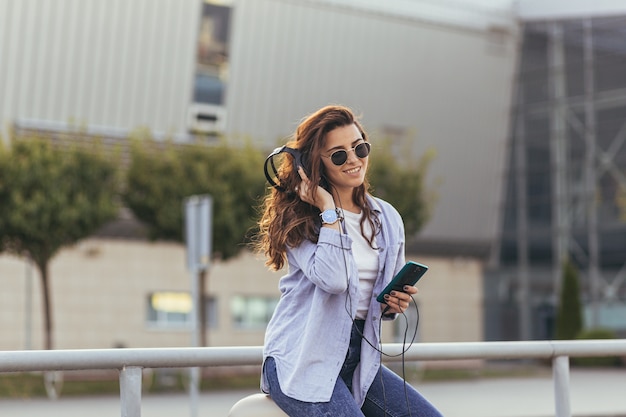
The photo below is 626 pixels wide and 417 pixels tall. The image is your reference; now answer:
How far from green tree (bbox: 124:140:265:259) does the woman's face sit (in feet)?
66.1

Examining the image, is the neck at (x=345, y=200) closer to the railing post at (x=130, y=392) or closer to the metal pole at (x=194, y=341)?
the railing post at (x=130, y=392)

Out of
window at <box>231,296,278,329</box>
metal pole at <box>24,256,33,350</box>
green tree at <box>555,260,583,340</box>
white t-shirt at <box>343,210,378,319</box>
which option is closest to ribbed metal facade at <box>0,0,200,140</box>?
metal pole at <box>24,256,33,350</box>

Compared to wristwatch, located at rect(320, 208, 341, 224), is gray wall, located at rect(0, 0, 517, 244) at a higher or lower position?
higher

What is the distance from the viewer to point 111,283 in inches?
1195

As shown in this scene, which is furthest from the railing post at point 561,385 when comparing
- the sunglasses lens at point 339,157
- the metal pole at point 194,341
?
the metal pole at point 194,341

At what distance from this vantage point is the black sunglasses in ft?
11.7

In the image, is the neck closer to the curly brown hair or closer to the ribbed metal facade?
the curly brown hair

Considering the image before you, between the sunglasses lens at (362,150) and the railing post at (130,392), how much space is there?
3.21ft

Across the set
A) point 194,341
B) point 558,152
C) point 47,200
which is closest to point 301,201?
point 194,341

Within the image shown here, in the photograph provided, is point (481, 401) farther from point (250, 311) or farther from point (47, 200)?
point (250, 311)

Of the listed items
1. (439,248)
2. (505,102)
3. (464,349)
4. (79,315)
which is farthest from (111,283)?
(464,349)

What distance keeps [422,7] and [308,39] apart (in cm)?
388

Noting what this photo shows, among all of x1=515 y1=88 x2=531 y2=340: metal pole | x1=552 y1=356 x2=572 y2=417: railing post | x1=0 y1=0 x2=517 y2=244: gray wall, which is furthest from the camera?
x1=515 y1=88 x2=531 y2=340: metal pole

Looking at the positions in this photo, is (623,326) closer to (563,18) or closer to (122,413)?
(563,18)
